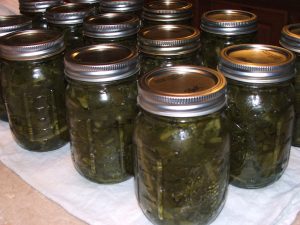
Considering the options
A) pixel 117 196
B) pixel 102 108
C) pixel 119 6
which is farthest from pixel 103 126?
pixel 119 6

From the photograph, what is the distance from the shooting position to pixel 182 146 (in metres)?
0.62

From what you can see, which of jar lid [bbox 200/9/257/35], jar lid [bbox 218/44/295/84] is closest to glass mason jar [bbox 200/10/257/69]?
jar lid [bbox 200/9/257/35]

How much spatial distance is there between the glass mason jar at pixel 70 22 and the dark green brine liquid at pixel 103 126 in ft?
0.92

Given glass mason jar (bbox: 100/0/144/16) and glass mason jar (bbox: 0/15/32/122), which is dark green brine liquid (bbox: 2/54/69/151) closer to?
glass mason jar (bbox: 0/15/32/122)

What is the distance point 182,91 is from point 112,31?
32 cm

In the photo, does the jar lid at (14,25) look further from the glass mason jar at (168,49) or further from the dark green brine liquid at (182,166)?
the dark green brine liquid at (182,166)

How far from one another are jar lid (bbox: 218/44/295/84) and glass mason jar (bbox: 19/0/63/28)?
59 centimetres

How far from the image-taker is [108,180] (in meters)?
0.80

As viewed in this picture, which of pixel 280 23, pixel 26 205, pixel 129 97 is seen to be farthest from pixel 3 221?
pixel 280 23

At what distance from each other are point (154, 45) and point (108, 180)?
11.2 inches

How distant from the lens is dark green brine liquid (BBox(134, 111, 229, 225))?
0.62 metres

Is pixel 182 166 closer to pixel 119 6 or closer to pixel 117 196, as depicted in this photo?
pixel 117 196

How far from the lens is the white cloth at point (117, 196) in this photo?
706 millimetres

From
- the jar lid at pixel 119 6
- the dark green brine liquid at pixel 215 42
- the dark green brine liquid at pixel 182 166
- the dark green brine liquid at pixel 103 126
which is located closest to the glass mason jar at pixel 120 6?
the jar lid at pixel 119 6
